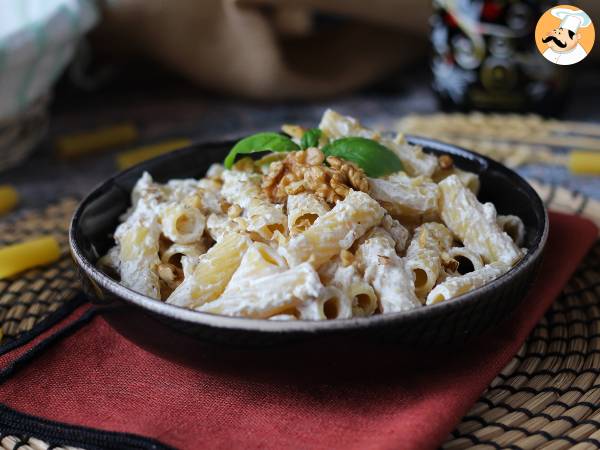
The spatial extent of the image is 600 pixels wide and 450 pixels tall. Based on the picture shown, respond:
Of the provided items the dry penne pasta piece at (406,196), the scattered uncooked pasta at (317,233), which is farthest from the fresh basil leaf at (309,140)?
the dry penne pasta piece at (406,196)

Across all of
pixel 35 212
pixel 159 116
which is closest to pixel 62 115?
pixel 159 116

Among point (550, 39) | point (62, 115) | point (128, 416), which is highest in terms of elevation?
point (550, 39)

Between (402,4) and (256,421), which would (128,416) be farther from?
(402,4)

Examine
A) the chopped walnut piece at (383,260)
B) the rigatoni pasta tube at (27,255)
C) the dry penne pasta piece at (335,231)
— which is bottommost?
the rigatoni pasta tube at (27,255)

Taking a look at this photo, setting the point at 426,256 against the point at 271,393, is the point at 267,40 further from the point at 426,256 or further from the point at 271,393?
the point at 271,393

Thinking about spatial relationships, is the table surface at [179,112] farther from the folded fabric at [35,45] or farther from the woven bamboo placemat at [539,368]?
the woven bamboo placemat at [539,368]

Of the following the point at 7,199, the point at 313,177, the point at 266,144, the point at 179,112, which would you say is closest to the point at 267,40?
the point at 179,112
